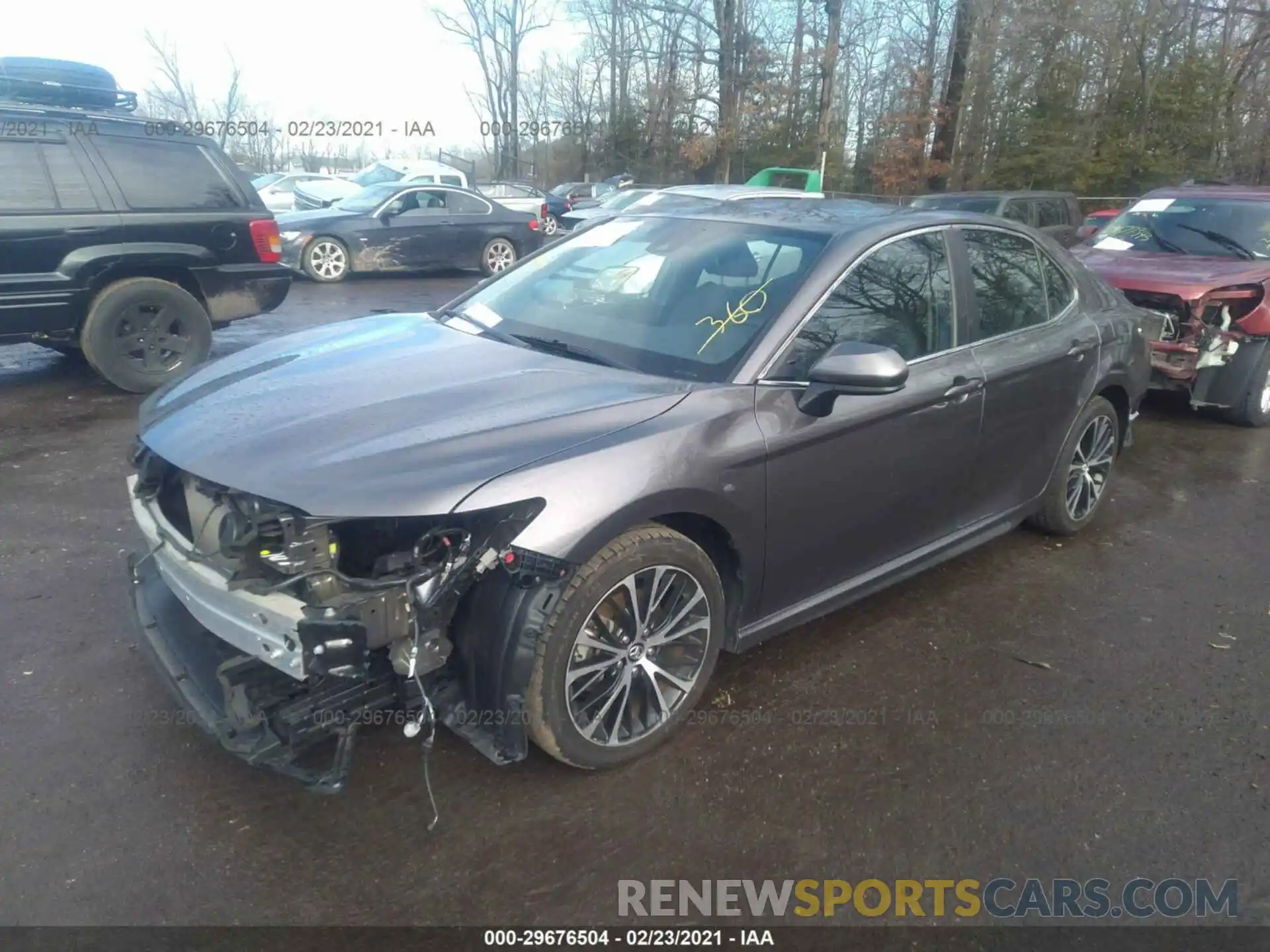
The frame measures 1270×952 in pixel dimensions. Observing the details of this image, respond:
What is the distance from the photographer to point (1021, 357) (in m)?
4.11

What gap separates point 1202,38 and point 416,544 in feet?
96.8

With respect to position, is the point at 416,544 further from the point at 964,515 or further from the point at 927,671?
the point at 964,515

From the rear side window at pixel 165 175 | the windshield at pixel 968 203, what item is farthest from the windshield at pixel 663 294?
the windshield at pixel 968 203

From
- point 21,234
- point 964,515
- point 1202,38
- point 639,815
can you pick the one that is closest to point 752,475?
point 639,815

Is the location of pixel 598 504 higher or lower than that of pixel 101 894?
higher

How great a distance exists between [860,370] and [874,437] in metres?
0.53

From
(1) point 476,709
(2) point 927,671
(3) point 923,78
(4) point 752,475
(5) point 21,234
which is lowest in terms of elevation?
(2) point 927,671

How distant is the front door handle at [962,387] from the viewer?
3706 millimetres

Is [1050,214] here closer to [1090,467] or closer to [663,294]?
[1090,467]

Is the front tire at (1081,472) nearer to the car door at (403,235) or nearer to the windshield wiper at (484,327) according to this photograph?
the windshield wiper at (484,327)

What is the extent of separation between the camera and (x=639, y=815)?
2.79m

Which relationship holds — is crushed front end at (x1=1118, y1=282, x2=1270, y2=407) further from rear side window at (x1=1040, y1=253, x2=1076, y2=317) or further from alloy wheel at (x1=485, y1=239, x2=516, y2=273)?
alloy wheel at (x1=485, y1=239, x2=516, y2=273)

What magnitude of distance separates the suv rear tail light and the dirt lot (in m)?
3.71

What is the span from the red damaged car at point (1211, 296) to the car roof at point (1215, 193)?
0.03 metres
